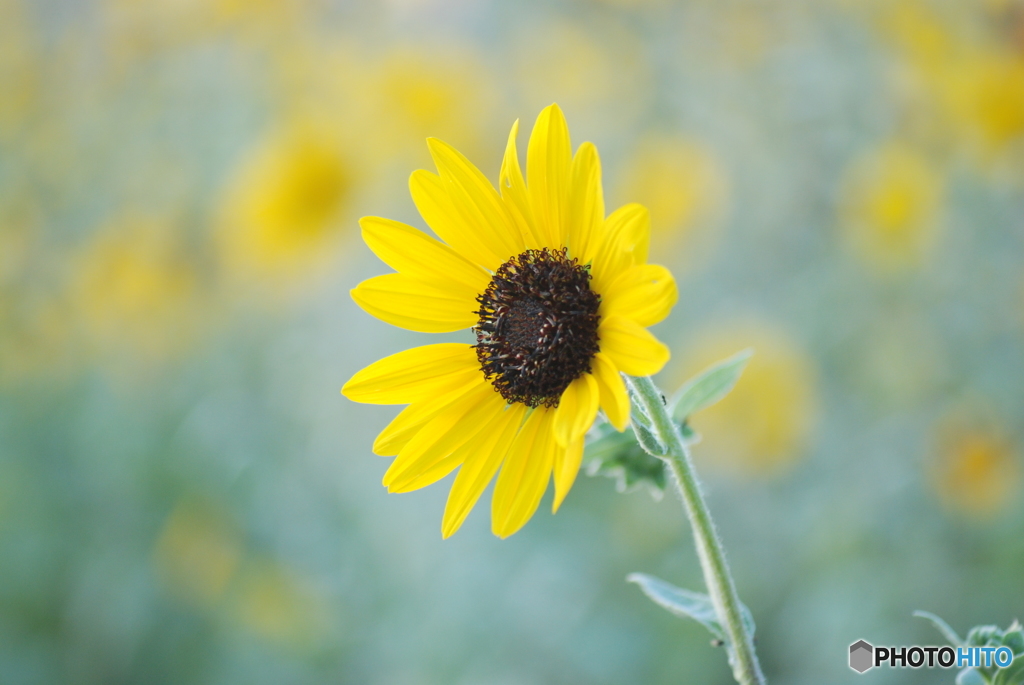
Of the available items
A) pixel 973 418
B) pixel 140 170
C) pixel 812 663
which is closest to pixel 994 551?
pixel 973 418

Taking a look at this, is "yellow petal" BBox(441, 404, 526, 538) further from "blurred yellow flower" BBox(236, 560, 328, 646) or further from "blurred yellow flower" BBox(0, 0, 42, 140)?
"blurred yellow flower" BBox(0, 0, 42, 140)

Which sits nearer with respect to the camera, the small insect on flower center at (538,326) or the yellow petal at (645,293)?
the yellow petal at (645,293)

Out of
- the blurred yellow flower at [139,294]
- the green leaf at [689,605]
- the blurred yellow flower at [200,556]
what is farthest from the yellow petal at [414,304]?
the blurred yellow flower at [139,294]

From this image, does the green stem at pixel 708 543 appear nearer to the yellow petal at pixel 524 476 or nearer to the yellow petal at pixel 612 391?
the yellow petal at pixel 612 391

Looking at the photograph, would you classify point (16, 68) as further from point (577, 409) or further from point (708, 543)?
point (708, 543)

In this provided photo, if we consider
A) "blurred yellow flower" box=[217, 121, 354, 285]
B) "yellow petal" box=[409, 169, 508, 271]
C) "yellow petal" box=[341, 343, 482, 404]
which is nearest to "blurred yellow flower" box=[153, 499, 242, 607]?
"blurred yellow flower" box=[217, 121, 354, 285]

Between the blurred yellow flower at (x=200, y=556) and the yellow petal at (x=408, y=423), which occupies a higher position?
the blurred yellow flower at (x=200, y=556)

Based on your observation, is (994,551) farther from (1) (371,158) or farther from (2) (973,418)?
(1) (371,158)
